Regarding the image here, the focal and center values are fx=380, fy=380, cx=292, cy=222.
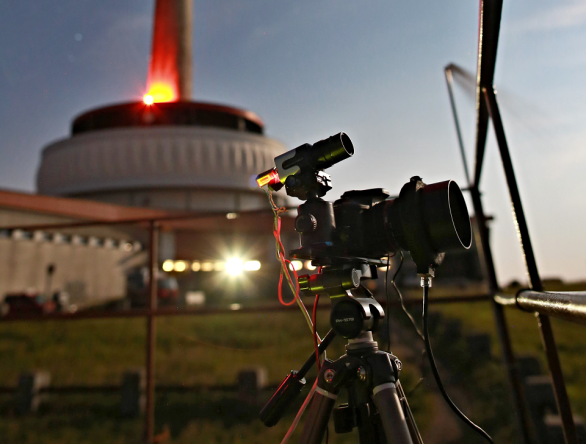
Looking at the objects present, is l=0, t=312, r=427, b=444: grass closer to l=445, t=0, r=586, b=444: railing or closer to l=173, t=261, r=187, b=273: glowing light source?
l=445, t=0, r=586, b=444: railing

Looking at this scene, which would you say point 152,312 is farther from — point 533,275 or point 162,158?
point 162,158

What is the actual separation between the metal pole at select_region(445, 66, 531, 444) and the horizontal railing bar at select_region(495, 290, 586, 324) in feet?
1.92

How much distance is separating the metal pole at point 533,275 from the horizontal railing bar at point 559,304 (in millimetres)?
70

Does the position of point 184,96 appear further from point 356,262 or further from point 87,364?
point 356,262

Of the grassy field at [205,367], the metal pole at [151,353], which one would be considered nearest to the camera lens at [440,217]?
the grassy field at [205,367]

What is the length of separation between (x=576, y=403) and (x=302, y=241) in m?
3.73

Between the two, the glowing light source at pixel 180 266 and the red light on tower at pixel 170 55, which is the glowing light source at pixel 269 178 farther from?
the red light on tower at pixel 170 55

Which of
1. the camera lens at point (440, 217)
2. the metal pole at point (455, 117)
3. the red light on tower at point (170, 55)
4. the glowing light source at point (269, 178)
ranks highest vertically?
the red light on tower at point (170, 55)

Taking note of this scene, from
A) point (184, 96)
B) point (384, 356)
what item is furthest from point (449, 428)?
point (184, 96)

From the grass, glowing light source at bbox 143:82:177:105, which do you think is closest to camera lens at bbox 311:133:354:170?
the grass

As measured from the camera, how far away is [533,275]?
1077 millimetres

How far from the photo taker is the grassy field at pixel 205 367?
2.56 meters

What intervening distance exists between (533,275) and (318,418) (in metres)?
0.72

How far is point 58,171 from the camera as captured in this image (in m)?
20.2
